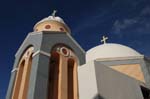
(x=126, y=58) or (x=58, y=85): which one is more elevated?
(x=126, y=58)

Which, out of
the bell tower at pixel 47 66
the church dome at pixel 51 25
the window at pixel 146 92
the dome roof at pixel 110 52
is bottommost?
the window at pixel 146 92

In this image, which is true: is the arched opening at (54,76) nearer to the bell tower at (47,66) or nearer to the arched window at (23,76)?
the bell tower at (47,66)

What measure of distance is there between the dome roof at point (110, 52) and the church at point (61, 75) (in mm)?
2324

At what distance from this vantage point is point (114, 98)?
32.0 feet

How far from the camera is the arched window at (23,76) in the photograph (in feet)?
33.6

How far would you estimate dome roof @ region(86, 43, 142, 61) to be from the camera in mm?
15094

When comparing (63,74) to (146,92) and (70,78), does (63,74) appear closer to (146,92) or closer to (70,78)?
(70,78)

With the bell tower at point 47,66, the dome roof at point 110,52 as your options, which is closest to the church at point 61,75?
the bell tower at point 47,66

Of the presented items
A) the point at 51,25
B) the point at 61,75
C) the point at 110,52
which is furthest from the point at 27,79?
the point at 110,52

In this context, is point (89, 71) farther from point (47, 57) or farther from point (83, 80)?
point (47, 57)

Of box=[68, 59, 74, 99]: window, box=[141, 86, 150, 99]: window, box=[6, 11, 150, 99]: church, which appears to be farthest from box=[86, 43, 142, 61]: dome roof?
box=[68, 59, 74, 99]: window

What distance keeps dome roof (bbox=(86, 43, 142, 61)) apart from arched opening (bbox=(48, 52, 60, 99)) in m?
4.28

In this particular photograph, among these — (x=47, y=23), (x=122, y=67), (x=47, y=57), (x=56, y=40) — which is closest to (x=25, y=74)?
(x=47, y=57)

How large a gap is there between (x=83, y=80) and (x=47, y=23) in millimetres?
5040
